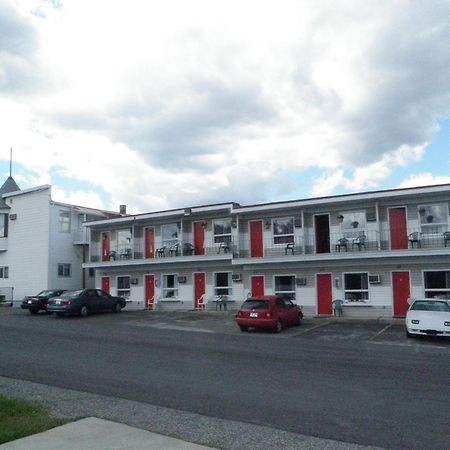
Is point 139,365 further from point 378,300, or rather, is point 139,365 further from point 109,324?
point 378,300

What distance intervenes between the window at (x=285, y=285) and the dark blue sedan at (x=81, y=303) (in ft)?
32.0

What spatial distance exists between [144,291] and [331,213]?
13.0 m

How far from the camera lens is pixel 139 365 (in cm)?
1142

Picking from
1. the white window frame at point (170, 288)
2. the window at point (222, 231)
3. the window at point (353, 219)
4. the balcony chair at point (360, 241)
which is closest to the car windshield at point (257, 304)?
the balcony chair at point (360, 241)

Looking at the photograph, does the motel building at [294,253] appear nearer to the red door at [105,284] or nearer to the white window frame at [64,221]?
the red door at [105,284]

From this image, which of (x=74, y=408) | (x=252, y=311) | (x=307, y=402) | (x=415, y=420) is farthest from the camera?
(x=252, y=311)

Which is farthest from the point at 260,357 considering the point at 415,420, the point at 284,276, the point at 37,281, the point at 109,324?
the point at 37,281

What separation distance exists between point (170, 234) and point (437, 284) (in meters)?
15.6

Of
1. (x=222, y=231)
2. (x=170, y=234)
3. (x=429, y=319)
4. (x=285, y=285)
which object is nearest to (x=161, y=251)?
(x=170, y=234)

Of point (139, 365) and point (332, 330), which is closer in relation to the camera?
point (139, 365)

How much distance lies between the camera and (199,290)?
29.2 metres

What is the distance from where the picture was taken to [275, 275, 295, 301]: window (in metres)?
26.1

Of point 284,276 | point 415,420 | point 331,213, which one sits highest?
point 331,213

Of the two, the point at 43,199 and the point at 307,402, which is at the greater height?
the point at 43,199
